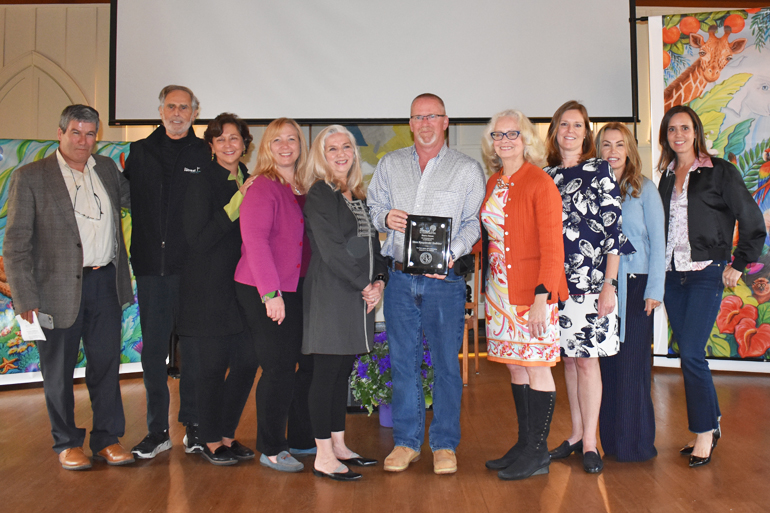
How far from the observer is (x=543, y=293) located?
7.68ft

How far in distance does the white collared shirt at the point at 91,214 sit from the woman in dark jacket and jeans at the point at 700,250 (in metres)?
2.73

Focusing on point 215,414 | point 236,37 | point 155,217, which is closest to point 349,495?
point 215,414

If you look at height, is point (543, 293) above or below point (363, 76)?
below

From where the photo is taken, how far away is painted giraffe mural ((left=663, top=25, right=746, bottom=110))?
184 inches

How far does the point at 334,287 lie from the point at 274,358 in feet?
1.37

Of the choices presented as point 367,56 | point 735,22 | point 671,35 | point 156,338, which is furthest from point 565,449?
point 735,22

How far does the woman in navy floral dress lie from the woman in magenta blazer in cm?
119

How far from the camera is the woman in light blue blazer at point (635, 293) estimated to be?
2689 millimetres

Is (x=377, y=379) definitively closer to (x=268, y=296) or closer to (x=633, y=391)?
(x=268, y=296)

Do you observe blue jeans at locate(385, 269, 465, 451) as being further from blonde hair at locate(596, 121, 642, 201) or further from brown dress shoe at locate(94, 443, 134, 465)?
brown dress shoe at locate(94, 443, 134, 465)

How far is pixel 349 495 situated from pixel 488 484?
0.59m

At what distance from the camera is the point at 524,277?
7.98 ft

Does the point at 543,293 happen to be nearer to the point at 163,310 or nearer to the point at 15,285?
the point at 163,310

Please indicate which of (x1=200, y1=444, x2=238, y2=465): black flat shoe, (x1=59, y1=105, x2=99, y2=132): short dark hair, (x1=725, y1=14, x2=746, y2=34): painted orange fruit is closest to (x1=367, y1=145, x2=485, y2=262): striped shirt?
(x1=200, y1=444, x2=238, y2=465): black flat shoe
